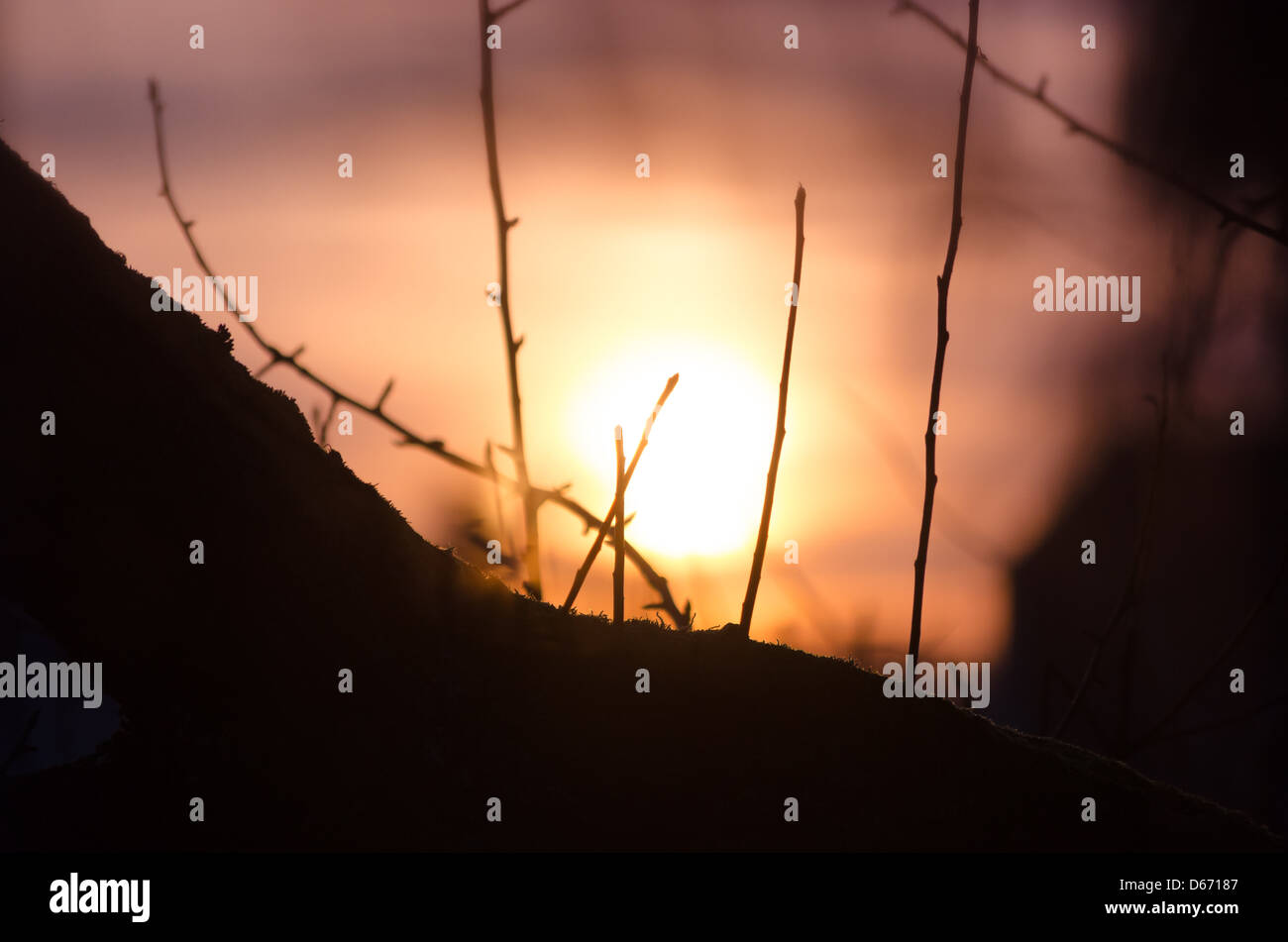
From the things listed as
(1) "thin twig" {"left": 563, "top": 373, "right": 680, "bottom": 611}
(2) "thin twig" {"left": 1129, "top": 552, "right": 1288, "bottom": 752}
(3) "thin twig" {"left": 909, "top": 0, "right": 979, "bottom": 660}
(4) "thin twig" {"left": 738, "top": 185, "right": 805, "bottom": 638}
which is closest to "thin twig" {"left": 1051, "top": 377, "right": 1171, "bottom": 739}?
(2) "thin twig" {"left": 1129, "top": 552, "right": 1288, "bottom": 752}

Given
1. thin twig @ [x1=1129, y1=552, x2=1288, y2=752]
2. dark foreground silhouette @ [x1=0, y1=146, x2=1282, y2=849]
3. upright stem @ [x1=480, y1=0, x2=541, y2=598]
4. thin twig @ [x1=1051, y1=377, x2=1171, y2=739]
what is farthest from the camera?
thin twig @ [x1=1051, y1=377, x2=1171, y2=739]

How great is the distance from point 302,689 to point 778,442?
1.01 m

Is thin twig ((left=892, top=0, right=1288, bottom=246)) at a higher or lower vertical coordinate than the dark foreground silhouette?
higher

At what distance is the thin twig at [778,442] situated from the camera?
5.86 feet

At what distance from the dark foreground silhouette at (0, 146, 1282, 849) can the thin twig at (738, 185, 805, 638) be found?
16 centimetres

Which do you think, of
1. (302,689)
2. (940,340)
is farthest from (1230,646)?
(302,689)

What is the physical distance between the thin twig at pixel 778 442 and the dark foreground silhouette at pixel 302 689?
16cm

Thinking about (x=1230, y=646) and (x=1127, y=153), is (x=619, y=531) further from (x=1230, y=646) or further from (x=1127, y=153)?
(x=1230, y=646)

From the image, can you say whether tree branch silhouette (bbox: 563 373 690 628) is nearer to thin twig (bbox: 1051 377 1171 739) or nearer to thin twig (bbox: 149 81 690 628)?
thin twig (bbox: 149 81 690 628)

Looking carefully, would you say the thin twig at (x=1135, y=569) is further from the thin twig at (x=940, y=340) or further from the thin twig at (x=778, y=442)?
the thin twig at (x=778, y=442)

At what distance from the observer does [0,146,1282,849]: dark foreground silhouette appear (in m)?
1.58

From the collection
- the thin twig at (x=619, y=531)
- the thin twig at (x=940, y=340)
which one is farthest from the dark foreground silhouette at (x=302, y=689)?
the thin twig at (x=940, y=340)

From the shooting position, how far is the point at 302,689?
1.61m
